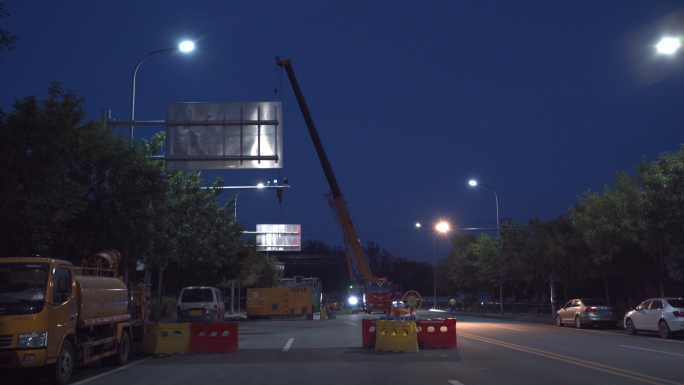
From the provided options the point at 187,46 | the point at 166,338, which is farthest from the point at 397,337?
the point at 187,46

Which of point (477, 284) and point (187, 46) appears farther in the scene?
point (477, 284)

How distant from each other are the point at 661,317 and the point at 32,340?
21.5m

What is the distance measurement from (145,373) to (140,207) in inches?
284

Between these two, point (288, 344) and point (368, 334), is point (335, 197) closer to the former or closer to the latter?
point (288, 344)

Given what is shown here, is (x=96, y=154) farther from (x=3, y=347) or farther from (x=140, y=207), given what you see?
(x=3, y=347)

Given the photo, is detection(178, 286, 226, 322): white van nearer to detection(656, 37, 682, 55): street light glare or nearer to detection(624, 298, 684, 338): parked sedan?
detection(624, 298, 684, 338): parked sedan

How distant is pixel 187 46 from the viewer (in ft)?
61.2

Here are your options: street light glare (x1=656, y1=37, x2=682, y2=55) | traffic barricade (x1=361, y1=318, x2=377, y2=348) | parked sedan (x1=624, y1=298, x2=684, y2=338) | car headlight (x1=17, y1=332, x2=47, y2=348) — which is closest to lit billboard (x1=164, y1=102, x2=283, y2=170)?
traffic barricade (x1=361, y1=318, x2=377, y2=348)

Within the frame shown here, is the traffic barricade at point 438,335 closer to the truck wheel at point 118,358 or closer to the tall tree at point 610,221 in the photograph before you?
the truck wheel at point 118,358

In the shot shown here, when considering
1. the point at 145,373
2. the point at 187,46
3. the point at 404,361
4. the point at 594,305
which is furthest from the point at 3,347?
the point at 594,305

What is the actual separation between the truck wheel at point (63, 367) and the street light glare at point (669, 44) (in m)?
14.2

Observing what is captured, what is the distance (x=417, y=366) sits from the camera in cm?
1409

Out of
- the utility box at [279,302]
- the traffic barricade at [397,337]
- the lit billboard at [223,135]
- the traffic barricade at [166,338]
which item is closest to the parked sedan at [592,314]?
the traffic barricade at [397,337]

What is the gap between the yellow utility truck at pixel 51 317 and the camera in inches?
442
